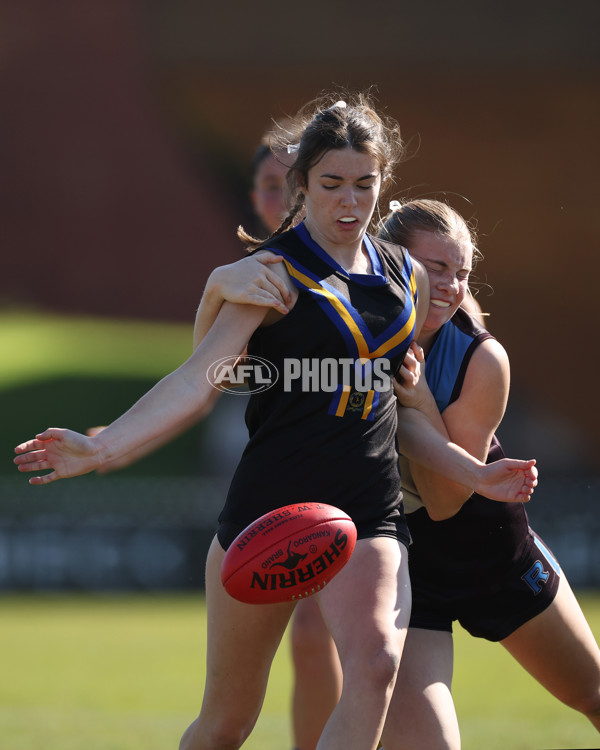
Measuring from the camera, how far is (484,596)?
3.41 metres

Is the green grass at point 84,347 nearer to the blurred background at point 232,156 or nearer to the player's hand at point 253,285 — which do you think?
the blurred background at point 232,156

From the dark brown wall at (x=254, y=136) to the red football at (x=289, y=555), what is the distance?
61.8 ft

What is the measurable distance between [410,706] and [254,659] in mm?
457

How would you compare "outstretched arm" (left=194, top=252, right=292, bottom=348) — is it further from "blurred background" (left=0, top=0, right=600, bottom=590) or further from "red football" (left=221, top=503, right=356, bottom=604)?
"blurred background" (left=0, top=0, right=600, bottom=590)

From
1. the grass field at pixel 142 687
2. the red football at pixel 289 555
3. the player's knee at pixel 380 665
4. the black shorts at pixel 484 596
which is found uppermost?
the red football at pixel 289 555

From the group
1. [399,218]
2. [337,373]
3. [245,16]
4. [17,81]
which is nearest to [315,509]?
[337,373]

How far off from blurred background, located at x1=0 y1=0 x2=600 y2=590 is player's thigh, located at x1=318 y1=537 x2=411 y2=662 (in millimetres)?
16778

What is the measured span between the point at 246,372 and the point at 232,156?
20.6 meters

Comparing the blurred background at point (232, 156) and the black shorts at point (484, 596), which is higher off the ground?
the blurred background at point (232, 156)

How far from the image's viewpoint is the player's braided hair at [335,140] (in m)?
3.10

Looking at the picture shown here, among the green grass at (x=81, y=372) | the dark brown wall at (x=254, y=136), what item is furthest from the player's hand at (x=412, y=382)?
the dark brown wall at (x=254, y=136)

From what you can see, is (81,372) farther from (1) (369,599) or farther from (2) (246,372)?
(1) (369,599)

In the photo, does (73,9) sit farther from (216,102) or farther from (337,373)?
(337,373)

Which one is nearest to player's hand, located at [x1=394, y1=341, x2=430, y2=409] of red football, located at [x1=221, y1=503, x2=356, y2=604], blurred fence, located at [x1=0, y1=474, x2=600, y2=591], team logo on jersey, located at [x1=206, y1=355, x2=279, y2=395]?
team logo on jersey, located at [x1=206, y1=355, x2=279, y2=395]
